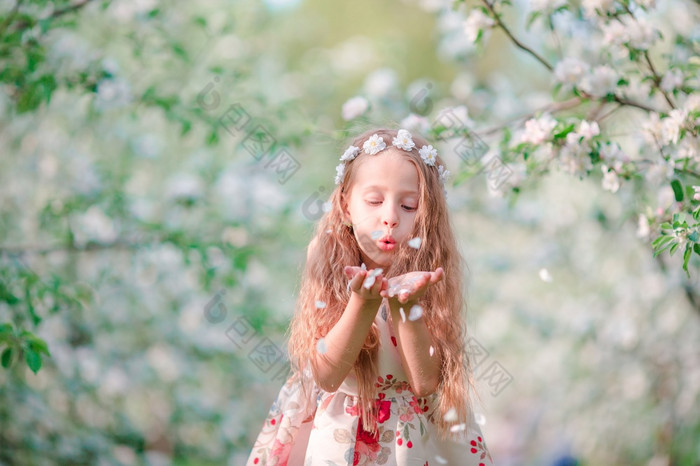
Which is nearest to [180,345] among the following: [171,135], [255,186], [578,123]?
[255,186]

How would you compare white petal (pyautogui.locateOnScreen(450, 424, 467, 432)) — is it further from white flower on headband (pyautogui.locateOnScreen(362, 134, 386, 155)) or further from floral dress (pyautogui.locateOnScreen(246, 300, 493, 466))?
white flower on headband (pyautogui.locateOnScreen(362, 134, 386, 155))

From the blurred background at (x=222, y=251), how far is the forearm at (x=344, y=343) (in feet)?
2.63

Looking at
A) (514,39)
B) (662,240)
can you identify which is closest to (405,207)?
(662,240)

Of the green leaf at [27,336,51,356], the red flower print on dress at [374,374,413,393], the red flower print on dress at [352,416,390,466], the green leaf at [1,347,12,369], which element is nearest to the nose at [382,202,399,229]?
the red flower print on dress at [374,374,413,393]

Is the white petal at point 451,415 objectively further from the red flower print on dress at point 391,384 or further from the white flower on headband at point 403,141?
the white flower on headband at point 403,141

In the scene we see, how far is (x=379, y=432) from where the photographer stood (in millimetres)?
1918

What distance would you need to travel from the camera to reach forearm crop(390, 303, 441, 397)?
1.77m

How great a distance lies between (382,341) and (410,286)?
0.32m

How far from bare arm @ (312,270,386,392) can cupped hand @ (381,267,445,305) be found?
26mm

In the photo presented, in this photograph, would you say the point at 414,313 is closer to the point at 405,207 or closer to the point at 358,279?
the point at 358,279

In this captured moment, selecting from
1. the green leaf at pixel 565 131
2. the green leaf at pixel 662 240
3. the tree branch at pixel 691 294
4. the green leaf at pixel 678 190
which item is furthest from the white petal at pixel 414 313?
the tree branch at pixel 691 294

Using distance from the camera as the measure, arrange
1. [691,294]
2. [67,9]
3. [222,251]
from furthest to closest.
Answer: [222,251] → [691,294] → [67,9]

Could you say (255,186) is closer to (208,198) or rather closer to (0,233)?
(208,198)

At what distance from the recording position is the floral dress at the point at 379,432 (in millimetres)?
1901
